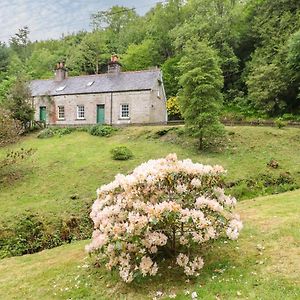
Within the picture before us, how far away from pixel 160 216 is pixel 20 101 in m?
29.4

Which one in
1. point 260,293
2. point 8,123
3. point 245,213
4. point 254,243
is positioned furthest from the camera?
point 8,123

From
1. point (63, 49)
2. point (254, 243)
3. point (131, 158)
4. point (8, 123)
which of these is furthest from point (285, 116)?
point (63, 49)

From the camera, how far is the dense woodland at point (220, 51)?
4081 centimetres

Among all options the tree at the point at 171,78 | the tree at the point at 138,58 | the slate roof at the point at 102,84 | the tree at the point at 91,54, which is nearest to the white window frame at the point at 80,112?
the slate roof at the point at 102,84

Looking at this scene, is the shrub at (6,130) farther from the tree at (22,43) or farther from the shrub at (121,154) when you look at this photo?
the tree at (22,43)

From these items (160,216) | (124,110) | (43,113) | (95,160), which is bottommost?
(95,160)

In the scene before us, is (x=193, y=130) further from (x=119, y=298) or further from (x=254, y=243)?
(x=119, y=298)

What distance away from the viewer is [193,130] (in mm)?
27156

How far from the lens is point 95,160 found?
26344 mm

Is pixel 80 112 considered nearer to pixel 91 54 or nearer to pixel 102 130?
pixel 102 130

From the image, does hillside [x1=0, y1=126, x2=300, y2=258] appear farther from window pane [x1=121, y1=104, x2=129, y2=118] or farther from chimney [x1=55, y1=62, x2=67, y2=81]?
chimney [x1=55, y1=62, x2=67, y2=81]

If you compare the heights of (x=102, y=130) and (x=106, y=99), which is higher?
(x=106, y=99)

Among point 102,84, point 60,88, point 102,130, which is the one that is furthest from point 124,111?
point 60,88

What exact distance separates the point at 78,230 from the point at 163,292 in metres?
10.0
